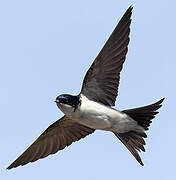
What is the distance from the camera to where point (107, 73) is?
29.6ft

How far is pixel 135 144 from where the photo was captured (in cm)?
908

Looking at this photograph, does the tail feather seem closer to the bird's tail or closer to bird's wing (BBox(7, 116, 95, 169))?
the bird's tail

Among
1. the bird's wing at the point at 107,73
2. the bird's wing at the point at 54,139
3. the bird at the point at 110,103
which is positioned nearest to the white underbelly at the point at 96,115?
the bird at the point at 110,103

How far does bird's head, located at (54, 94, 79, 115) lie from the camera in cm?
870

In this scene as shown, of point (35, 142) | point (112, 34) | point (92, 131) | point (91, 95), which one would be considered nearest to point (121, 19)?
point (112, 34)

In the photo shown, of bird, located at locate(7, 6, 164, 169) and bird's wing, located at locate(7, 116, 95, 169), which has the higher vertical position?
bird, located at locate(7, 6, 164, 169)

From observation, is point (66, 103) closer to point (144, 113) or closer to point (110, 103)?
point (110, 103)

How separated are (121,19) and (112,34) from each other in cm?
30

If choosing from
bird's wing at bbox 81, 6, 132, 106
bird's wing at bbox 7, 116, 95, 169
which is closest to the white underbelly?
bird's wing at bbox 81, 6, 132, 106

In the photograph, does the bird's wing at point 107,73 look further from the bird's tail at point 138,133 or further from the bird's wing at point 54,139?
the bird's wing at point 54,139

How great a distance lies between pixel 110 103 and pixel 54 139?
1.42 metres

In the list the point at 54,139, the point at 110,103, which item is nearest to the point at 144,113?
the point at 110,103

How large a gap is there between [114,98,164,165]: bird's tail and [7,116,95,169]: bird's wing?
90cm

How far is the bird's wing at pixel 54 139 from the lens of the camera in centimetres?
998
